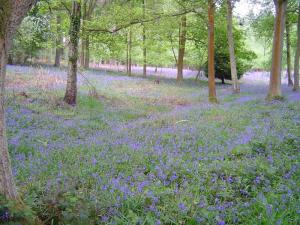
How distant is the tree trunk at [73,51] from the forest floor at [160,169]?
2440 millimetres

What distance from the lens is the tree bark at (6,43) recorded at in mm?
2932

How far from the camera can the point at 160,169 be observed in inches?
208

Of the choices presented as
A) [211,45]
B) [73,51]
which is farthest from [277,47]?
[73,51]

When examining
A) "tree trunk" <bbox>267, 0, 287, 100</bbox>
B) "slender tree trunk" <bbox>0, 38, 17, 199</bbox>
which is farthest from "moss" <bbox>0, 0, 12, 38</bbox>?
"tree trunk" <bbox>267, 0, 287, 100</bbox>

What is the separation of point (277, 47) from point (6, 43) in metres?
15.4

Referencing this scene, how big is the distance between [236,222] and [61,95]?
12251mm

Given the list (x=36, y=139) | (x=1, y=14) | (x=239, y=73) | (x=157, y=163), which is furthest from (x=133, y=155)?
(x=239, y=73)

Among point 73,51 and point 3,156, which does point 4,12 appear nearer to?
point 3,156

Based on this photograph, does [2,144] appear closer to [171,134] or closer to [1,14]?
[1,14]

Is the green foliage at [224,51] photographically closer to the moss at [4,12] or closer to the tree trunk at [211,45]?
the tree trunk at [211,45]

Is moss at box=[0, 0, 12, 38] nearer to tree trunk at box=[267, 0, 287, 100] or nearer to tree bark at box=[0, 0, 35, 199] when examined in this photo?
tree bark at box=[0, 0, 35, 199]

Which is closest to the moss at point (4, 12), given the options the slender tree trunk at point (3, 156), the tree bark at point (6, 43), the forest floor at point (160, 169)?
the tree bark at point (6, 43)

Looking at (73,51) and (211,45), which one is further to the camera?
(211,45)

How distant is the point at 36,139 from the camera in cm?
775
